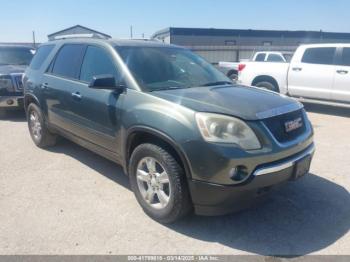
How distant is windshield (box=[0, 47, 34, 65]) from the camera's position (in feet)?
32.7

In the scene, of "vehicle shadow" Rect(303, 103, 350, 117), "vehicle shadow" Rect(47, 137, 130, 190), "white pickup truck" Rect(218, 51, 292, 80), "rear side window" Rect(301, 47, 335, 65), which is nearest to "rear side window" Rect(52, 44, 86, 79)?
"vehicle shadow" Rect(47, 137, 130, 190)

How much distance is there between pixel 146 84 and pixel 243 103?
3.61 ft

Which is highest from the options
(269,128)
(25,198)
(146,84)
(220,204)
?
(146,84)

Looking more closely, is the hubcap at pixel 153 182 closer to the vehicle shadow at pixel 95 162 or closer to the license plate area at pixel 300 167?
the vehicle shadow at pixel 95 162

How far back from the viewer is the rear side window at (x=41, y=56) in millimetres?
5734

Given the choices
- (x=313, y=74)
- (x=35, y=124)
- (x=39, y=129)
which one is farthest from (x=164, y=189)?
(x=313, y=74)

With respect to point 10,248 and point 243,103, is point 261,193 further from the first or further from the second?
point 10,248

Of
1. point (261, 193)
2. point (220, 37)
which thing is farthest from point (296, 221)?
point (220, 37)

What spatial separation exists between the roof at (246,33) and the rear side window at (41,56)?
25.7 metres

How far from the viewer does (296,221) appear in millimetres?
3512

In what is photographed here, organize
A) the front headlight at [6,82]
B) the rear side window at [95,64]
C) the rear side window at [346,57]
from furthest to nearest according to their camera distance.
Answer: the rear side window at [346,57] → the front headlight at [6,82] → the rear side window at [95,64]

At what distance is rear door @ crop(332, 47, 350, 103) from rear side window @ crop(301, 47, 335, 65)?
217 mm

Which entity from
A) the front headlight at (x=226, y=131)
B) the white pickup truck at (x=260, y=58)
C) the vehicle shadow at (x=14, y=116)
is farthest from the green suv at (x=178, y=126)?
the white pickup truck at (x=260, y=58)

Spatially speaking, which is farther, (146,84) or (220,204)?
(146,84)
